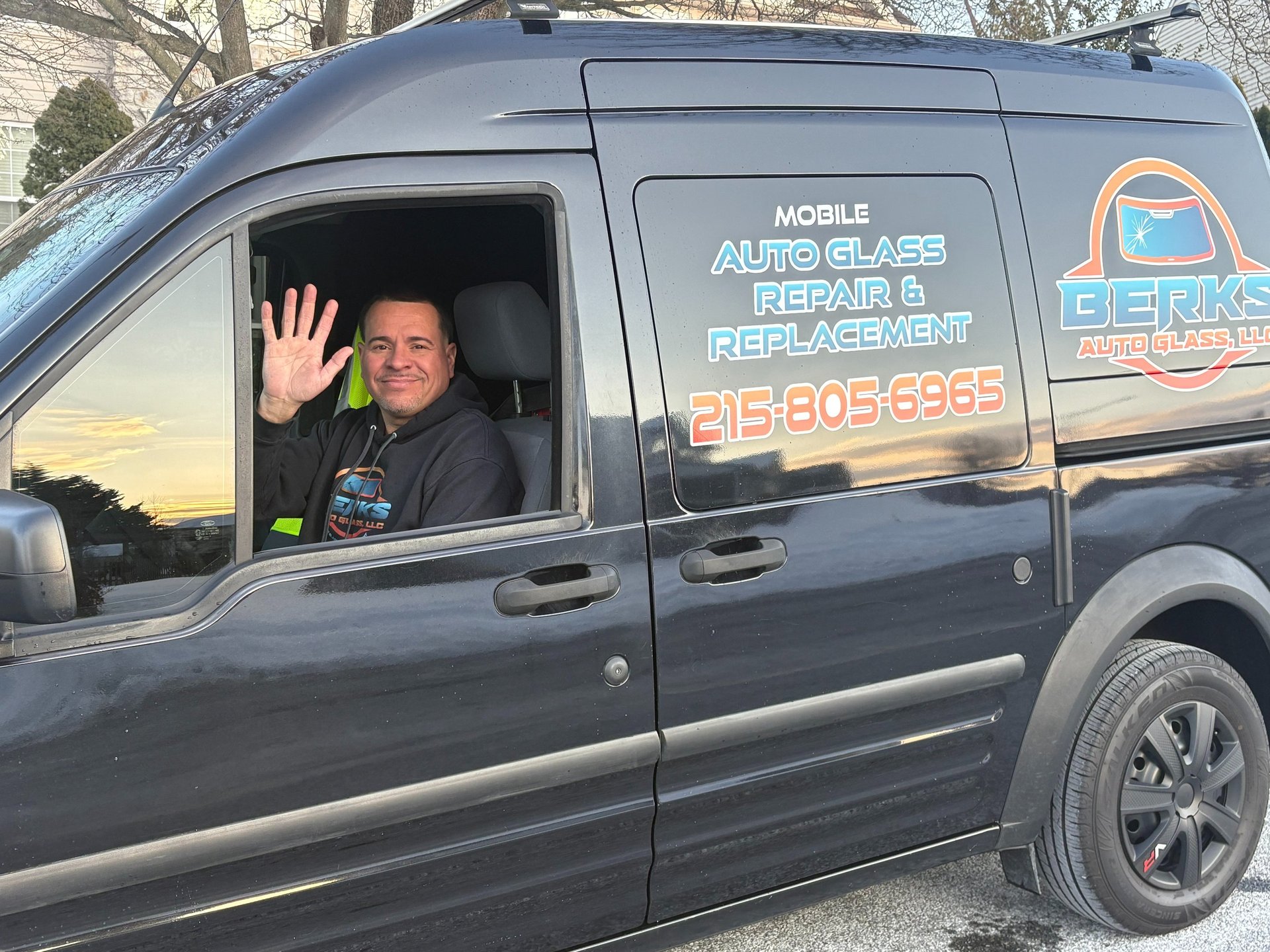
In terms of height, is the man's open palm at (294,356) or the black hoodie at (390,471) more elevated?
the man's open palm at (294,356)

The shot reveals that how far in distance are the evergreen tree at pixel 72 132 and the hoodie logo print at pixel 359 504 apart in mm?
10215

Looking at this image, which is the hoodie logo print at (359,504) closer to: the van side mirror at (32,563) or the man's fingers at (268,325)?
the man's fingers at (268,325)

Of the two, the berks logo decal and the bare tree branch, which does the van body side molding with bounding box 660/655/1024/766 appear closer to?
the berks logo decal

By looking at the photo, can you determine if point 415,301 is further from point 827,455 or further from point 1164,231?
point 1164,231

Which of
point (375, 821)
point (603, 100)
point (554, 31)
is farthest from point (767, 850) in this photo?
point (554, 31)

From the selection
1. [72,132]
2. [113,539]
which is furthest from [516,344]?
[72,132]

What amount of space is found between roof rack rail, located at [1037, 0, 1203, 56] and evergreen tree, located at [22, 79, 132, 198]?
10464 millimetres

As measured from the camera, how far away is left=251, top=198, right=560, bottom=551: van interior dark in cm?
301

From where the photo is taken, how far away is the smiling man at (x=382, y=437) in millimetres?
2619

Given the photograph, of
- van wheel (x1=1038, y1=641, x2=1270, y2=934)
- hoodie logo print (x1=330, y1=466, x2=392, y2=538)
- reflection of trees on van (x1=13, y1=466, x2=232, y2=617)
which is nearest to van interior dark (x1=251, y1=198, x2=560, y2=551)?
hoodie logo print (x1=330, y1=466, x2=392, y2=538)

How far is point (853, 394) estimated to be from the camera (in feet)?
8.32

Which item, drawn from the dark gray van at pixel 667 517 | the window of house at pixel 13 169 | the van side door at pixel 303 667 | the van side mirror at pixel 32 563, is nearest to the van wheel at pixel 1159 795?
the dark gray van at pixel 667 517

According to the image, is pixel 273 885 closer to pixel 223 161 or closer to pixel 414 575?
pixel 414 575

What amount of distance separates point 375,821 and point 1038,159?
2086mm
